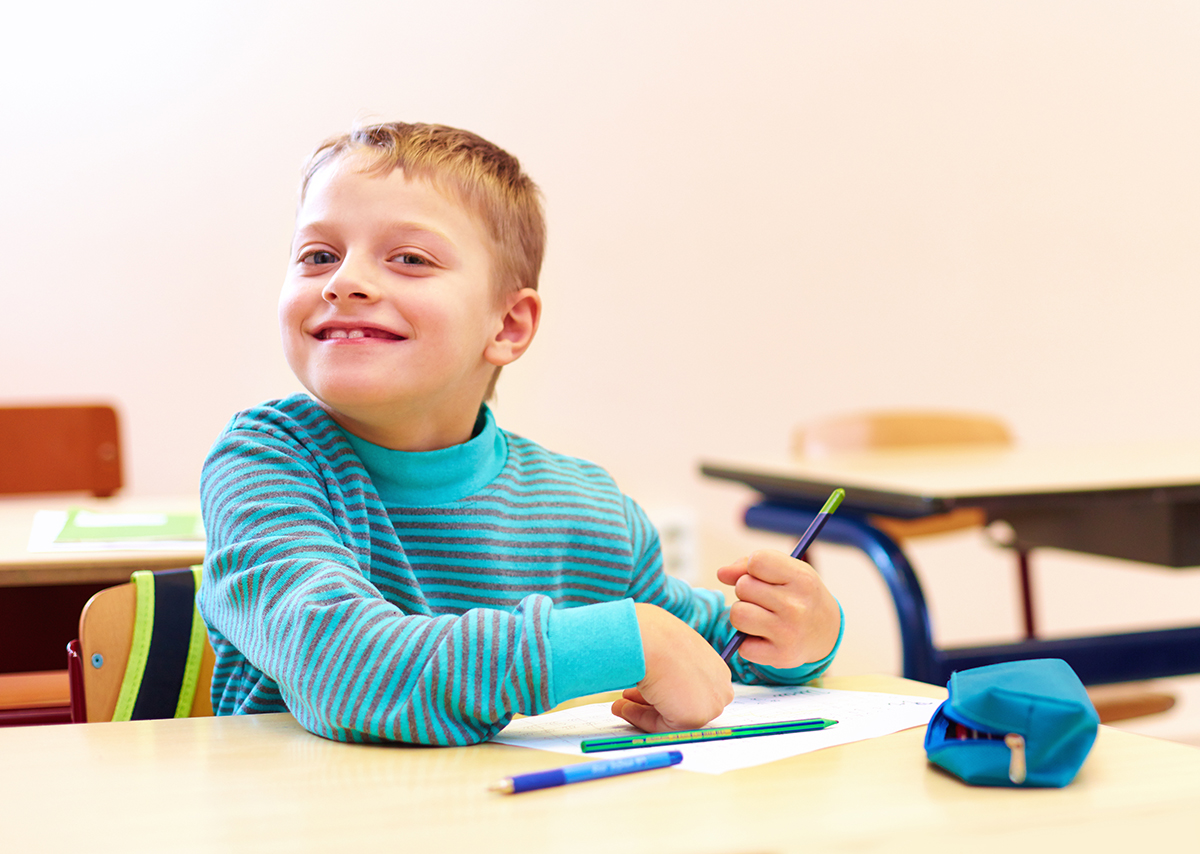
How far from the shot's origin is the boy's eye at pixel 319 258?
2.99 ft

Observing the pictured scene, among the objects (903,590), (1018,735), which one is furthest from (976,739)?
(903,590)

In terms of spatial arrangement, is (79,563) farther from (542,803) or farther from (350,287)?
(542,803)

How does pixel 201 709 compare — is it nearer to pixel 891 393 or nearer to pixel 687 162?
pixel 687 162

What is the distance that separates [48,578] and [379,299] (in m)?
0.64

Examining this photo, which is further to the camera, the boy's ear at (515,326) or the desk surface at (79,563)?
the desk surface at (79,563)

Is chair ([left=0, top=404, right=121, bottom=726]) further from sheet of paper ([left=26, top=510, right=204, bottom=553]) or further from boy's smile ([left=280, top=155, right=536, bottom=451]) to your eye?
boy's smile ([left=280, top=155, right=536, bottom=451])

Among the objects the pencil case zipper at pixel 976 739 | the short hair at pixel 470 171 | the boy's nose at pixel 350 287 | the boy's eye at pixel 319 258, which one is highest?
the short hair at pixel 470 171

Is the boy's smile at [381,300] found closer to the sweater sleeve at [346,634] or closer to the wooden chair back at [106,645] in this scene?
the sweater sleeve at [346,634]

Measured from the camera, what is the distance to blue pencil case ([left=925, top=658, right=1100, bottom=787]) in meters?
0.58

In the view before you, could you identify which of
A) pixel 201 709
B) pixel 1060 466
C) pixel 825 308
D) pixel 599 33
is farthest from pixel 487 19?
pixel 201 709

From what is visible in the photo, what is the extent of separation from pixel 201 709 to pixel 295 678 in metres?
0.42

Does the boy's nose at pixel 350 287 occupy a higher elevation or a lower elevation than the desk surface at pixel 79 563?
higher

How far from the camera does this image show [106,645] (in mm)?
970

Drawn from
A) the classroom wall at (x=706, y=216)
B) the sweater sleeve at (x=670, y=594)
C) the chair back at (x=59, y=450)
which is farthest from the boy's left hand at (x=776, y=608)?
the classroom wall at (x=706, y=216)
